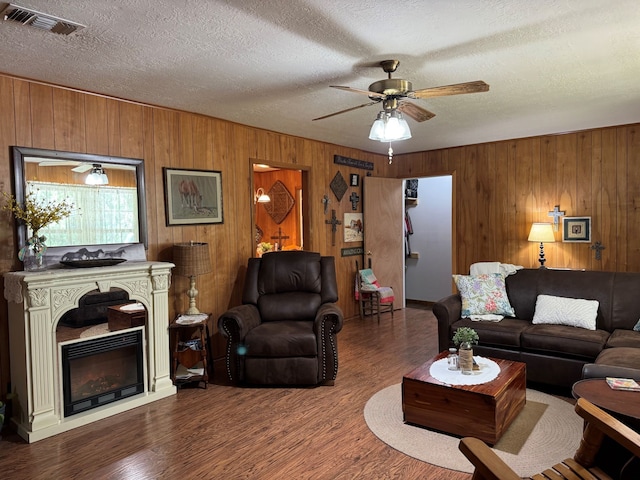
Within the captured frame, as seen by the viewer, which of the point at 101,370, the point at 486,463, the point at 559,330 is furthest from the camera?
the point at 559,330

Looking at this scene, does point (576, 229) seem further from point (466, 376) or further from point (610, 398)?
point (610, 398)

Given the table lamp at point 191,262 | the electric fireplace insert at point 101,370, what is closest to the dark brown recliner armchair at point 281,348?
the table lamp at point 191,262

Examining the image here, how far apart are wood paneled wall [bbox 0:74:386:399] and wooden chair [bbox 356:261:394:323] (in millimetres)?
777

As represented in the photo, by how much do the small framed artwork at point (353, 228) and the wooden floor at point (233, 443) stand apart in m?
2.68

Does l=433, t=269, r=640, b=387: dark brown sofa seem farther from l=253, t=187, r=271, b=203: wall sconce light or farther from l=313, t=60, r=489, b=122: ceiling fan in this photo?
l=253, t=187, r=271, b=203: wall sconce light

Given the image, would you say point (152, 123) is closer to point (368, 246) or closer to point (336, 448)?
point (336, 448)

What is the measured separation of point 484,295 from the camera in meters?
4.12

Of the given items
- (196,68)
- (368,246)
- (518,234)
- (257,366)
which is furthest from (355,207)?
(196,68)

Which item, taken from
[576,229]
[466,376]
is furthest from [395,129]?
[576,229]

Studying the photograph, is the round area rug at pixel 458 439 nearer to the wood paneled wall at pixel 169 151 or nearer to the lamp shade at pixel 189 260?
the lamp shade at pixel 189 260

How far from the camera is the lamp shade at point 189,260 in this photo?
12.2 ft

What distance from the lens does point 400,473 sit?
2.38 meters

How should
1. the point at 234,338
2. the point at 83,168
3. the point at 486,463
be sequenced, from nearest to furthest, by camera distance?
the point at 486,463
the point at 83,168
the point at 234,338

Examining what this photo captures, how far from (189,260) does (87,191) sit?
964 millimetres
